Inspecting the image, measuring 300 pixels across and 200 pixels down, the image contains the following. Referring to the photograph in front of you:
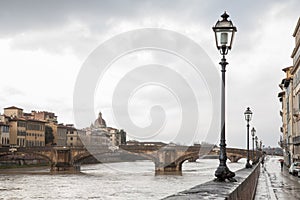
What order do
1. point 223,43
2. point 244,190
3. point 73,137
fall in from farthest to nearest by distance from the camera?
point 73,137
point 223,43
point 244,190

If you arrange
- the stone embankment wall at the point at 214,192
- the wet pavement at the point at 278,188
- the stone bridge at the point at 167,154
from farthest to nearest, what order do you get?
the stone bridge at the point at 167,154 < the wet pavement at the point at 278,188 < the stone embankment wall at the point at 214,192

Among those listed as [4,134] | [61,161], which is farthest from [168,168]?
[4,134]

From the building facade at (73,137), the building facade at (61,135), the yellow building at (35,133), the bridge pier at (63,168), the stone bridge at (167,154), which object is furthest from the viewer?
the building facade at (73,137)

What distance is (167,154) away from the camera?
63.4 m

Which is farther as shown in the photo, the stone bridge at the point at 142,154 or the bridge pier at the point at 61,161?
the bridge pier at the point at 61,161

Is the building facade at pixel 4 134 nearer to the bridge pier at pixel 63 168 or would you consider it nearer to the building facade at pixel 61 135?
the bridge pier at pixel 63 168

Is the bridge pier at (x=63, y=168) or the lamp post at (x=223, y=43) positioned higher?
the lamp post at (x=223, y=43)

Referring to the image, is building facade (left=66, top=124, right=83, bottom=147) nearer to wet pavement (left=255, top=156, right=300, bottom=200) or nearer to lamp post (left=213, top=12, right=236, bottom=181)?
wet pavement (left=255, top=156, right=300, bottom=200)

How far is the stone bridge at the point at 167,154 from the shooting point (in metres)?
62.8

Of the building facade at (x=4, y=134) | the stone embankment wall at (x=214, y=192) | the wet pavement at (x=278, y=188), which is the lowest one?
the wet pavement at (x=278, y=188)

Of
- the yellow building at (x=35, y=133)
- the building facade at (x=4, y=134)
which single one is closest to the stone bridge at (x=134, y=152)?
the building facade at (x=4, y=134)

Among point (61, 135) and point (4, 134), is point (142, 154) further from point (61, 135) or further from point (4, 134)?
point (61, 135)

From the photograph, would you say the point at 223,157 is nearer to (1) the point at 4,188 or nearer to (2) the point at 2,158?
(1) the point at 4,188

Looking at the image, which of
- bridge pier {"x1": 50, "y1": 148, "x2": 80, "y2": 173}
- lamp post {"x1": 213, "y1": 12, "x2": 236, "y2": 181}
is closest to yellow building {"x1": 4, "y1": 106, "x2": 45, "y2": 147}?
bridge pier {"x1": 50, "y1": 148, "x2": 80, "y2": 173}
